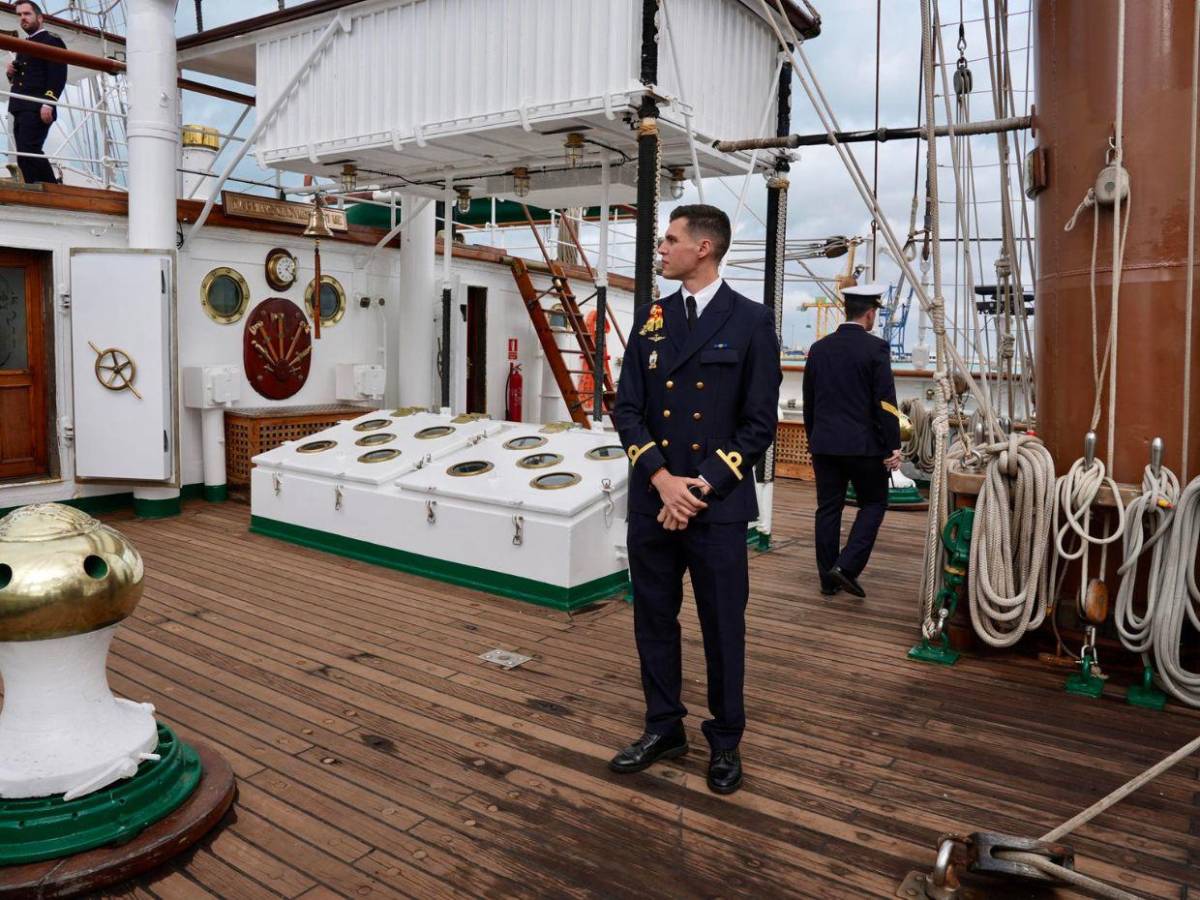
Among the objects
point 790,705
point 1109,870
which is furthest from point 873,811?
point 790,705

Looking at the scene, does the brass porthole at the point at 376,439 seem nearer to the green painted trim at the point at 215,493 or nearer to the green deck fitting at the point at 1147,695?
the green painted trim at the point at 215,493

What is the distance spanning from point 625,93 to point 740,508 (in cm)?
329

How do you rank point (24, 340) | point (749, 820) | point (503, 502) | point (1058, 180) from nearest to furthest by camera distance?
point (749, 820), point (1058, 180), point (503, 502), point (24, 340)

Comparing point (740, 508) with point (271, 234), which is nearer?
point (740, 508)

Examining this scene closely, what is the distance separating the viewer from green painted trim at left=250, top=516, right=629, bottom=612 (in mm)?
4969

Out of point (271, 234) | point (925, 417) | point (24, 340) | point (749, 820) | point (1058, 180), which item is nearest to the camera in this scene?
point (749, 820)

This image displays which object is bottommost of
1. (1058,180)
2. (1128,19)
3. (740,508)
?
(740,508)

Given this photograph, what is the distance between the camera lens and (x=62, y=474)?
713 centimetres

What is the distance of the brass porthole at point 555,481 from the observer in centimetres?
520

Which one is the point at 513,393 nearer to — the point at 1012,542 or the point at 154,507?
the point at 154,507

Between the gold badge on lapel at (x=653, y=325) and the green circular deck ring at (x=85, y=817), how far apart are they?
77.7 inches

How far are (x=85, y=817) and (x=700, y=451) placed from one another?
6.56ft

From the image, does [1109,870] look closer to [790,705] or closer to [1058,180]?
[790,705]

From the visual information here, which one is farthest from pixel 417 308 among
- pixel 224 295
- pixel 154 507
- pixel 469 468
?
pixel 469 468
